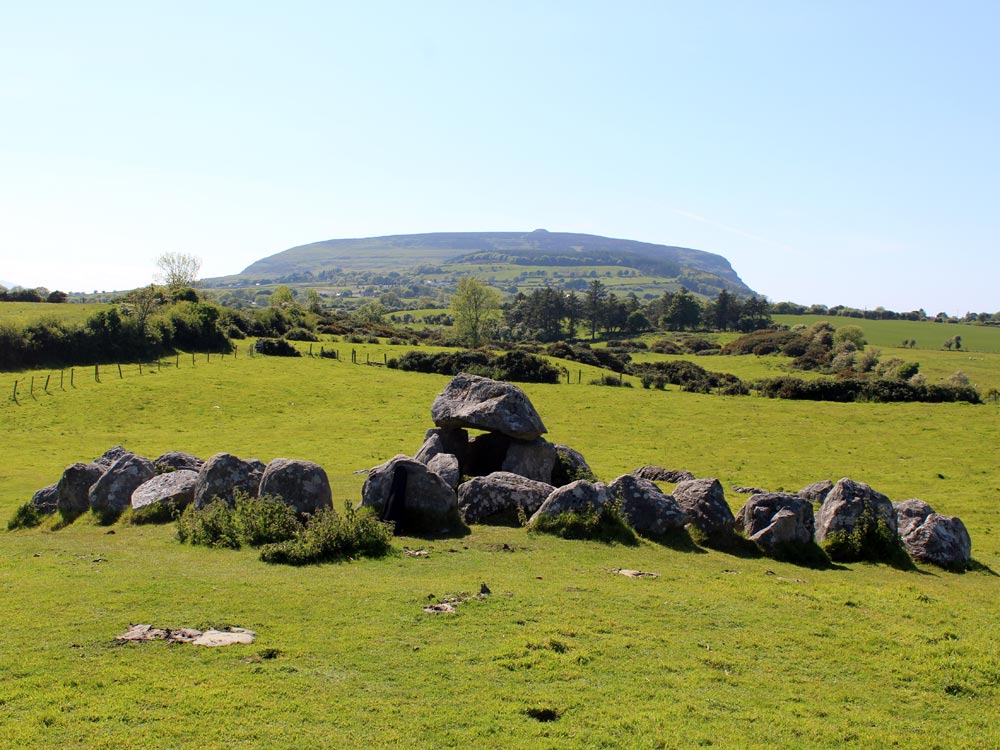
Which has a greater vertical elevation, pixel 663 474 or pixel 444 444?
pixel 444 444

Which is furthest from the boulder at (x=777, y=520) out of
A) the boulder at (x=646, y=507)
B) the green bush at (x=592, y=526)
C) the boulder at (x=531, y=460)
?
the boulder at (x=531, y=460)

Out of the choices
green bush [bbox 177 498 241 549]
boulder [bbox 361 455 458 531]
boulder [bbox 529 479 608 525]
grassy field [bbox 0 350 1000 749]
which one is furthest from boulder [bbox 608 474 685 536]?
green bush [bbox 177 498 241 549]

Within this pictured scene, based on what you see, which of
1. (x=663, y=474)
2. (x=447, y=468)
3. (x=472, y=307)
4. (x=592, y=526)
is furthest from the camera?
(x=472, y=307)

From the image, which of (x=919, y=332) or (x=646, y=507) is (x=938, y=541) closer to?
(x=646, y=507)

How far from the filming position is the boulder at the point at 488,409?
86.7 feet

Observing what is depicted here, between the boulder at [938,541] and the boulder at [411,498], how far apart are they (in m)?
12.8

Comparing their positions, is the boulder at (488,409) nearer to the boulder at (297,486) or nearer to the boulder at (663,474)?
the boulder at (297,486)

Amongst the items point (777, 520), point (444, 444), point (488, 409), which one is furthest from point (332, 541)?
point (777, 520)

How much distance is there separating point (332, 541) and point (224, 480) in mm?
5094

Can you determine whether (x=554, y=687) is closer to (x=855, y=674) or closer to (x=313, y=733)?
(x=313, y=733)

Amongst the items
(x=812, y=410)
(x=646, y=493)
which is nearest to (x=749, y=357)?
(x=812, y=410)

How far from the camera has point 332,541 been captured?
1778 cm

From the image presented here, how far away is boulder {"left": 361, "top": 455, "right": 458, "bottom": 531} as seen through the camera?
68.5ft

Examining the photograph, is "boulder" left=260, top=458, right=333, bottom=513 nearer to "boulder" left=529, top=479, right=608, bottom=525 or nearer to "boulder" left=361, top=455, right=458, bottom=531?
"boulder" left=361, top=455, right=458, bottom=531
